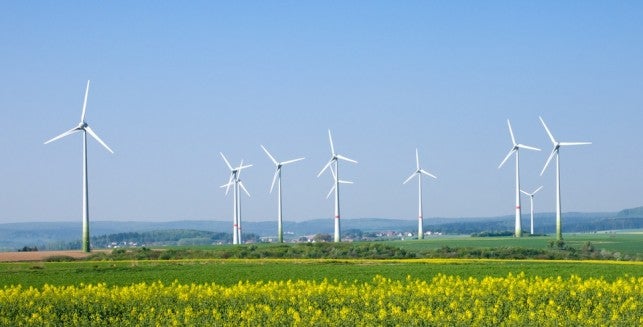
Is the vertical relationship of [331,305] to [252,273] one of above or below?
above

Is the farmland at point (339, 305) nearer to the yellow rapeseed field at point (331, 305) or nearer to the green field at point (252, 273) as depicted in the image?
the yellow rapeseed field at point (331, 305)

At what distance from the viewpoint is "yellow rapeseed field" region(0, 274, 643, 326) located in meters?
26.9

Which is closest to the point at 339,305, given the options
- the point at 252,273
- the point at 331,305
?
the point at 331,305

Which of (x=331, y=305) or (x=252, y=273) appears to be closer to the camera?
(x=331, y=305)

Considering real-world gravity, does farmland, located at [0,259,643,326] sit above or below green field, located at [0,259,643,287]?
above

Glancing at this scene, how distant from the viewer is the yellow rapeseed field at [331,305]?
26875 millimetres

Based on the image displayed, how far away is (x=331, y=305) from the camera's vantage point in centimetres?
2980

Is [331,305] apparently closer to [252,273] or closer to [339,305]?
[339,305]

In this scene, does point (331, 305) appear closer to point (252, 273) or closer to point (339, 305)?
point (339, 305)

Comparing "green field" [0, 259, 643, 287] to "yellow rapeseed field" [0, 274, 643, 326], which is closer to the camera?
"yellow rapeseed field" [0, 274, 643, 326]

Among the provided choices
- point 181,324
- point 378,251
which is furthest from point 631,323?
point 378,251

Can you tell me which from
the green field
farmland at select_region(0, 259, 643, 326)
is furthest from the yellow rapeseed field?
the green field

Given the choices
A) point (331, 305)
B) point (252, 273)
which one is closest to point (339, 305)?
point (331, 305)

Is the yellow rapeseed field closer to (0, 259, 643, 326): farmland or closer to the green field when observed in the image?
(0, 259, 643, 326): farmland
